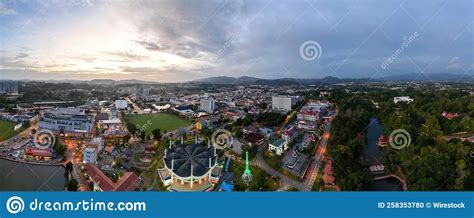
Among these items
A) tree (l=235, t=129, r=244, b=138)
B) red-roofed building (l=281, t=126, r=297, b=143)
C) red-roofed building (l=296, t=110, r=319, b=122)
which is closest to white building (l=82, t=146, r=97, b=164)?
tree (l=235, t=129, r=244, b=138)

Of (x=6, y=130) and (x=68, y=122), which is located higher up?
(x=68, y=122)

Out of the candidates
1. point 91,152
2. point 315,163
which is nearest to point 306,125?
point 315,163

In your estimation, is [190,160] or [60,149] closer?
[190,160]

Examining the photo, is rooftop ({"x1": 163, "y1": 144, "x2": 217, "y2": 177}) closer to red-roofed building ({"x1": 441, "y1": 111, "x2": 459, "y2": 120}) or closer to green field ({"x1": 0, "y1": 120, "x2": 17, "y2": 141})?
green field ({"x1": 0, "y1": 120, "x2": 17, "y2": 141})

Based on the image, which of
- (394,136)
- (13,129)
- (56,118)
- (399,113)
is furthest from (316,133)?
(13,129)

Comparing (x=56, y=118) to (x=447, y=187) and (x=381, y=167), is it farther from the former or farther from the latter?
(x=447, y=187)

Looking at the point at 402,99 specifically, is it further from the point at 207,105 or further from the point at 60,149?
the point at 60,149
